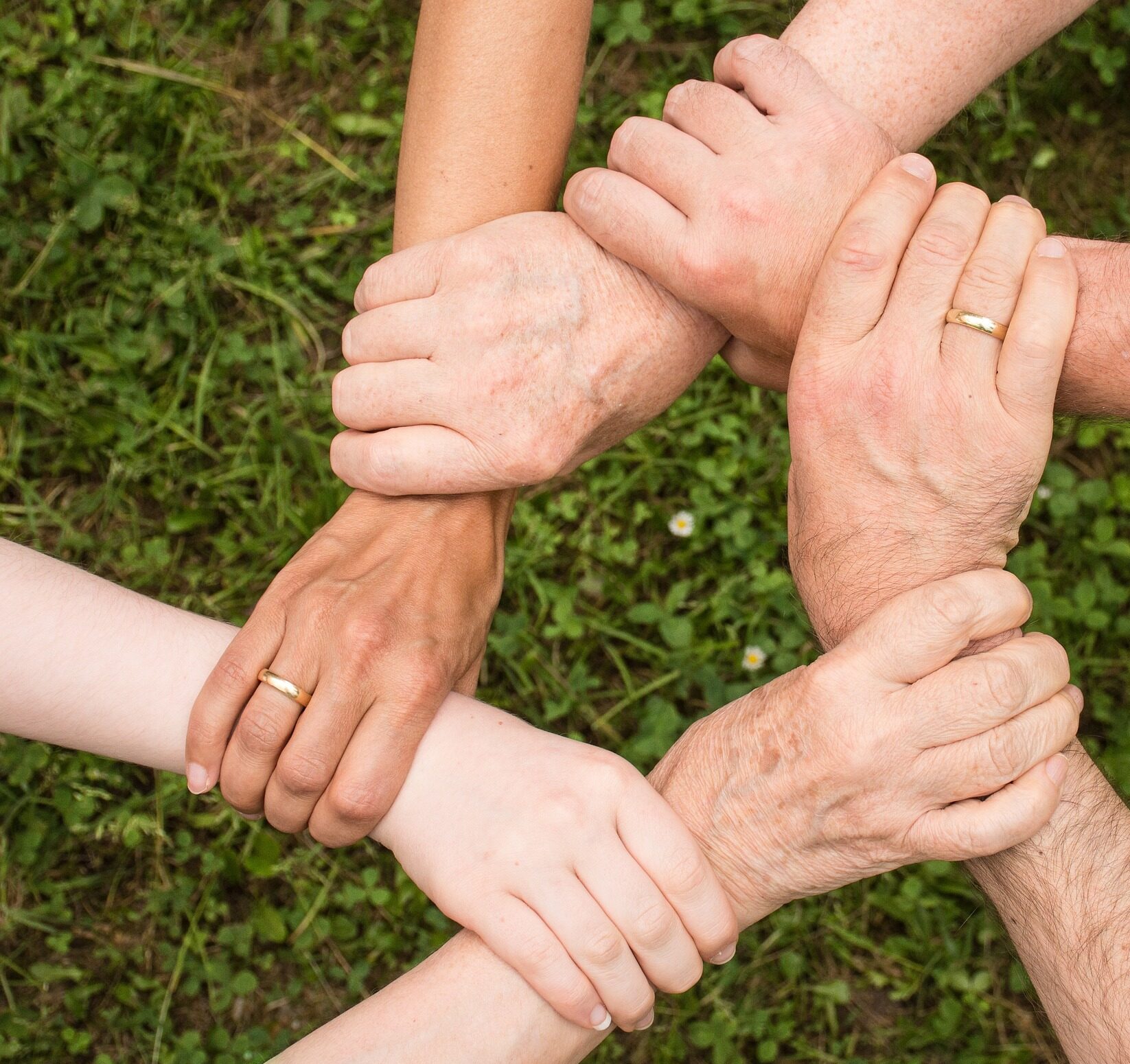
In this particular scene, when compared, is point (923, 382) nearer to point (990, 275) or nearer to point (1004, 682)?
point (990, 275)

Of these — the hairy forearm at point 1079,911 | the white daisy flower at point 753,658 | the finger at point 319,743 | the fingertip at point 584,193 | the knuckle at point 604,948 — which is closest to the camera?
the hairy forearm at point 1079,911

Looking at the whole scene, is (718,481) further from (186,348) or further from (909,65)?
(186,348)

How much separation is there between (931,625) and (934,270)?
656 mm

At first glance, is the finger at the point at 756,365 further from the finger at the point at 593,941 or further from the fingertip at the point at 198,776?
the fingertip at the point at 198,776

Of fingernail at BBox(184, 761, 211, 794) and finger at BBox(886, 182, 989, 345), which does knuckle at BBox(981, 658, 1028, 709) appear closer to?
finger at BBox(886, 182, 989, 345)

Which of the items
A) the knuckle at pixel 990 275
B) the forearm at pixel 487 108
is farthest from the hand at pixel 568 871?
the forearm at pixel 487 108

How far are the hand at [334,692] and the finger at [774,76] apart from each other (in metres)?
1.20

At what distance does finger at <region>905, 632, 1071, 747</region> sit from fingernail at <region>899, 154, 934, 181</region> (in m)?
0.94

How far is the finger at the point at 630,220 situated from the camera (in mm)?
2109

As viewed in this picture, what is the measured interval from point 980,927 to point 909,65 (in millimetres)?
2322

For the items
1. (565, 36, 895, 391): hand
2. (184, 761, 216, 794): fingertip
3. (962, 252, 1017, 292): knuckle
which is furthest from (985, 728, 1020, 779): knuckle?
(184, 761, 216, 794): fingertip

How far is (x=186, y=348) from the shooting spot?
3.33 metres

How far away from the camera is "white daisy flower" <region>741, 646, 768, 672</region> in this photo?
10.2 feet

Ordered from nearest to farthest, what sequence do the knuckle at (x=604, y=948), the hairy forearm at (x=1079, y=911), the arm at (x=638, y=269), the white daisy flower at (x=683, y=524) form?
the hairy forearm at (x=1079, y=911)
the knuckle at (x=604, y=948)
the arm at (x=638, y=269)
the white daisy flower at (x=683, y=524)
